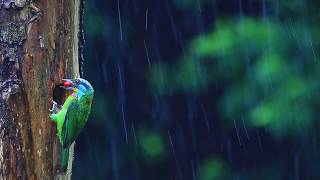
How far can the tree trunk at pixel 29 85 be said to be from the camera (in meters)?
2.91

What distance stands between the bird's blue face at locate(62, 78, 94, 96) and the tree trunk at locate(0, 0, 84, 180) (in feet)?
0.12

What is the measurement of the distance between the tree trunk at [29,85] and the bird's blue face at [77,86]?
37mm

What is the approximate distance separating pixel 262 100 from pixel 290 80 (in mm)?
211

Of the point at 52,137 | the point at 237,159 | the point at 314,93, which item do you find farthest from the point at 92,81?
the point at 52,137

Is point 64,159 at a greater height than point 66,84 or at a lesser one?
lesser

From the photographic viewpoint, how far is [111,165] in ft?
17.8

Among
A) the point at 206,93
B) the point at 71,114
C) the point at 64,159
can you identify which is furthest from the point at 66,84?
the point at 206,93

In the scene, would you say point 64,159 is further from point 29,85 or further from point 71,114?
point 29,85

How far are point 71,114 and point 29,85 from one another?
21 cm

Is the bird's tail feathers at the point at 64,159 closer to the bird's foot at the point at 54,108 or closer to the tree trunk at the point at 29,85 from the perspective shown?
the tree trunk at the point at 29,85

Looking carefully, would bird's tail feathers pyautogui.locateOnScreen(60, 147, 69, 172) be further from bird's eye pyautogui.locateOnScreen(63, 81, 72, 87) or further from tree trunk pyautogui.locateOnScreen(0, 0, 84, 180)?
bird's eye pyautogui.locateOnScreen(63, 81, 72, 87)

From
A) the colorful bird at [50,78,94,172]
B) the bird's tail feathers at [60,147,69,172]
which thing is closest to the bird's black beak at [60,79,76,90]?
the colorful bird at [50,78,94,172]

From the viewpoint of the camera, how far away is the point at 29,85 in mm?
2939

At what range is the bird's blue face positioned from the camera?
303 centimetres
